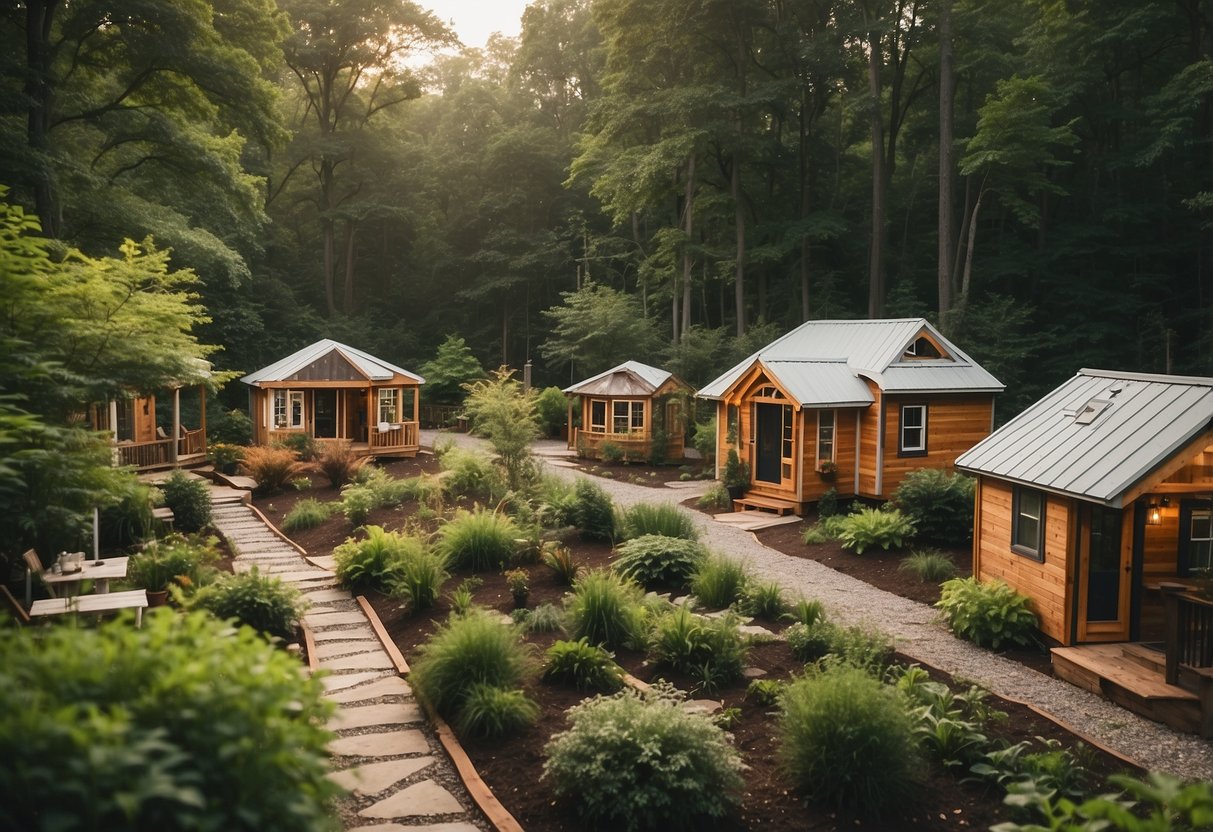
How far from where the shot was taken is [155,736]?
268 centimetres

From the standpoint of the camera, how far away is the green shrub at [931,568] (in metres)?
12.5

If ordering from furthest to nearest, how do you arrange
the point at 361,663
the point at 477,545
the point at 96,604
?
the point at 477,545, the point at 361,663, the point at 96,604

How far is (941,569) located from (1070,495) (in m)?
3.59

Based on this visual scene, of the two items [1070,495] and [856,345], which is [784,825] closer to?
[1070,495]

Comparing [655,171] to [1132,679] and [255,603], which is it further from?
[1132,679]

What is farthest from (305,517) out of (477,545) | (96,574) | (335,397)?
(335,397)

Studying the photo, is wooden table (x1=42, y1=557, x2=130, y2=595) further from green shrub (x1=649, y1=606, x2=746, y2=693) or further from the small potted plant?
green shrub (x1=649, y1=606, x2=746, y2=693)

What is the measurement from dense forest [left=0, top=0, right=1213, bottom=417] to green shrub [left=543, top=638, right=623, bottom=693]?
12.3 meters

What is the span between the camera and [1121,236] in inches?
1112

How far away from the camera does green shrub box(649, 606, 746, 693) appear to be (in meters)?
7.93

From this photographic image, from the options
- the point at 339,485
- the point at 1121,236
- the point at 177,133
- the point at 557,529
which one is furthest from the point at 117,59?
the point at 1121,236

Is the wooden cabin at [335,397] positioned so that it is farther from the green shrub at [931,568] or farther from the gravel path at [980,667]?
the green shrub at [931,568]

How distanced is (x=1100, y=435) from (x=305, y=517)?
40.5 feet

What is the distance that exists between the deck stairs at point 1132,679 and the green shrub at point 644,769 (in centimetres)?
484
